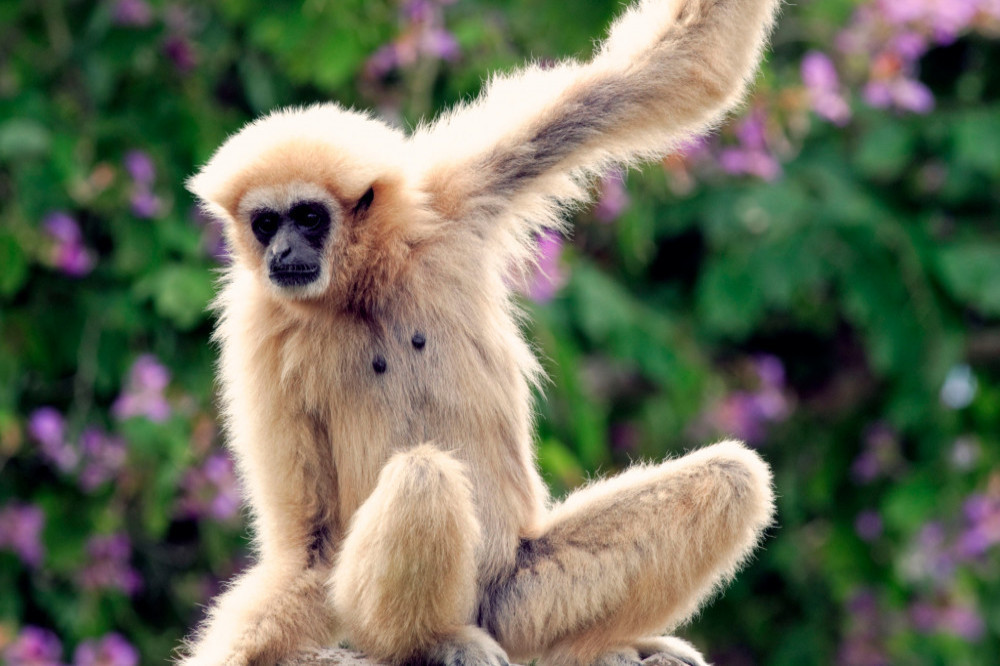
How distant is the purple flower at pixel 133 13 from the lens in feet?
21.8

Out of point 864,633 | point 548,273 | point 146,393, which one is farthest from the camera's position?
point 864,633

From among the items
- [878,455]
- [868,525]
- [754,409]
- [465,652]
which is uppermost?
[465,652]

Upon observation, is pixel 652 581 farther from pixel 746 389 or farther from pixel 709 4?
pixel 746 389

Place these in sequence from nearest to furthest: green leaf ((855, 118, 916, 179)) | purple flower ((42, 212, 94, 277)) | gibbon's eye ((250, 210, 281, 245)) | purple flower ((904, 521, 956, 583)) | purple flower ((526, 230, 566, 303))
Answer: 1. gibbon's eye ((250, 210, 281, 245))
2. purple flower ((526, 230, 566, 303))
3. purple flower ((42, 212, 94, 277))
4. green leaf ((855, 118, 916, 179))
5. purple flower ((904, 521, 956, 583))

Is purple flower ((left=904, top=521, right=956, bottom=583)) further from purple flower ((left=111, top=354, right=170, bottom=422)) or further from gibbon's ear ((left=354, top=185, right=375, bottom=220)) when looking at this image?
gibbon's ear ((left=354, top=185, right=375, bottom=220))

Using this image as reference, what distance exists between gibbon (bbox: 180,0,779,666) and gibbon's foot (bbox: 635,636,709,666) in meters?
0.01

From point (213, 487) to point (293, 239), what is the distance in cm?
260

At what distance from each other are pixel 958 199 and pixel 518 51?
2498 mm

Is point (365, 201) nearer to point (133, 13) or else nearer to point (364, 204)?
point (364, 204)

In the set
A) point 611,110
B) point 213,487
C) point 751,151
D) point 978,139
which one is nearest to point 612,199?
point 751,151

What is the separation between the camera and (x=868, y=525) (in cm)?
855

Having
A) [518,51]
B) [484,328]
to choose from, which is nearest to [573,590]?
[484,328]

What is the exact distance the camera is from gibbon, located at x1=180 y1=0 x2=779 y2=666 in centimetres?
421

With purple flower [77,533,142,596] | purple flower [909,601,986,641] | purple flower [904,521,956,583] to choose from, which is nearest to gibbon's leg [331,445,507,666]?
purple flower [77,533,142,596]
